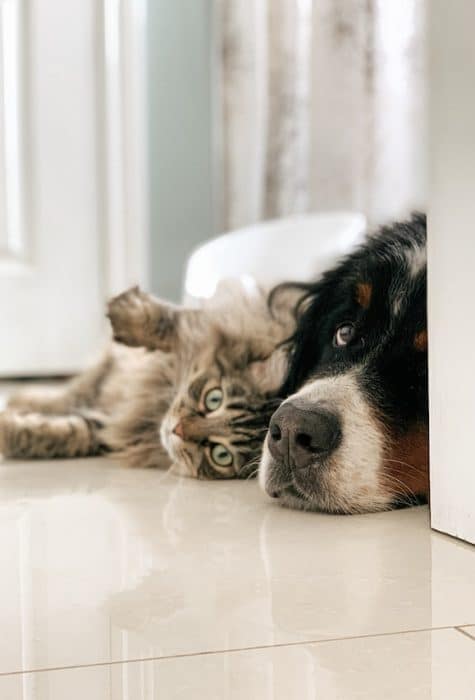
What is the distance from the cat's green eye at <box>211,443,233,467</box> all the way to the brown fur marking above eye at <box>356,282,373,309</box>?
37 centimetres

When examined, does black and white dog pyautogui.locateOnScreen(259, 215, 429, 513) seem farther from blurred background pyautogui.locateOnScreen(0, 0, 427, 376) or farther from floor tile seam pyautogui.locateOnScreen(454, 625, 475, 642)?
blurred background pyautogui.locateOnScreen(0, 0, 427, 376)

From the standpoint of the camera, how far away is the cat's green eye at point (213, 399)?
1658mm

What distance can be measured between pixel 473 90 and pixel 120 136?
2.32 m

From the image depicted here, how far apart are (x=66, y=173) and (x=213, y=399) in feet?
6.02

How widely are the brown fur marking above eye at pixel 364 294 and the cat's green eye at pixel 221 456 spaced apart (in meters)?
0.37

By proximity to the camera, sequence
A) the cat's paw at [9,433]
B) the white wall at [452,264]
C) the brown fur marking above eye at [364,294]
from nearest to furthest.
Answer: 1. the white wall at [452,264]
2. the brown fur marking above eye at [364,294]
3. the cat's paw at [9,433]

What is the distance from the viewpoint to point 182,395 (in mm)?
1698

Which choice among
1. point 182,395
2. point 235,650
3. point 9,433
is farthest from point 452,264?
point 9,433

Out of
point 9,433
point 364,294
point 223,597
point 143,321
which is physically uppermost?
point 364,294

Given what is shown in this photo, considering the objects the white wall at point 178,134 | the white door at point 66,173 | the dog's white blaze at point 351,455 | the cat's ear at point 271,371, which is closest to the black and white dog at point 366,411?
the dog's white blaze at point 351,455

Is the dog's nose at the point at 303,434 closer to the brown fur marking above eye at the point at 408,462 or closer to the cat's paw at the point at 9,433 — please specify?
the brown fur marking above eye at the point at 408,462

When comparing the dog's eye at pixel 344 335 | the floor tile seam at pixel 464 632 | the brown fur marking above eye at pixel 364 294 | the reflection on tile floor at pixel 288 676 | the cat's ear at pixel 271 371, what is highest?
the brown fur marking above eye at pixel 364 294

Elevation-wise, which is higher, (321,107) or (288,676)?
(321,107)

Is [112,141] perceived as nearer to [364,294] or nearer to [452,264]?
[364,294]
